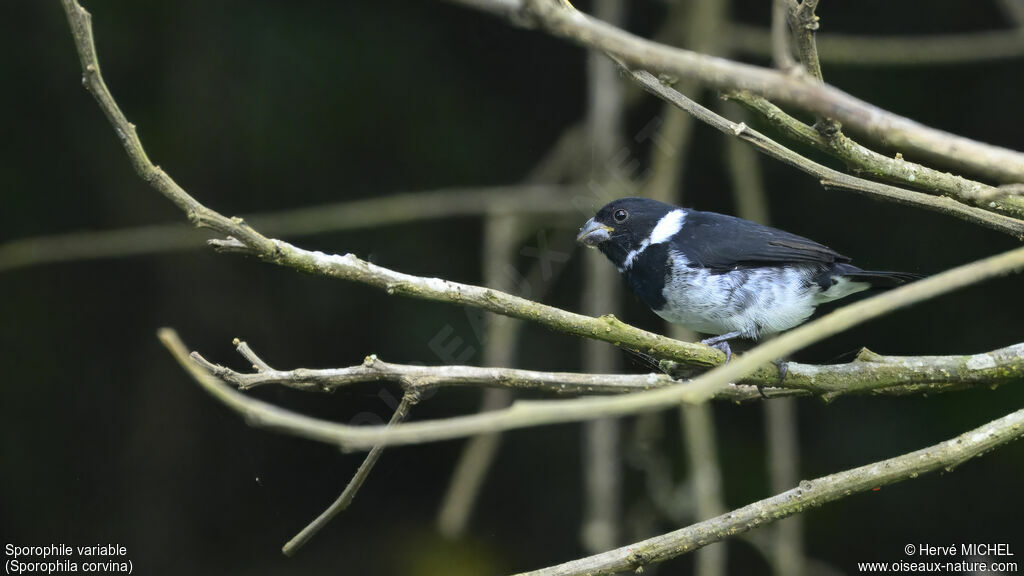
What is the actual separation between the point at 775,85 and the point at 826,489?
1234 millimetres

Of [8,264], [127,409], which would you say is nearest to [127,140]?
[8,264]

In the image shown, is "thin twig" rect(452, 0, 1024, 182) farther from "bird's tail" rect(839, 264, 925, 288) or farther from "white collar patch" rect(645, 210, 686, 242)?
"white collar patch" rect(645, 210, 686, 242)

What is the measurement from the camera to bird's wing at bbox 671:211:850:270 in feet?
10.9

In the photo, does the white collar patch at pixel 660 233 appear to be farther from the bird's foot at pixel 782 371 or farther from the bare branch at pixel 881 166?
the bare branch at pixel 881 166

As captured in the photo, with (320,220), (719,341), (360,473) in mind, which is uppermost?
(320,220)

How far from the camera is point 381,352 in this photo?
5.00 m

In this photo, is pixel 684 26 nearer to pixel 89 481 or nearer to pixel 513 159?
pixel 513 159

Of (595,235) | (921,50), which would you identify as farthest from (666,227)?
(921,50)

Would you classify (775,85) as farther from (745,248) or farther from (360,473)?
(745,248)

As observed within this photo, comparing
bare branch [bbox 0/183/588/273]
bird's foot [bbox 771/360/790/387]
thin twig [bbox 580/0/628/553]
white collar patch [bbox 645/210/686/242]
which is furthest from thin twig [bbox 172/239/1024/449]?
bare branch [bbox 0/183/588/273]

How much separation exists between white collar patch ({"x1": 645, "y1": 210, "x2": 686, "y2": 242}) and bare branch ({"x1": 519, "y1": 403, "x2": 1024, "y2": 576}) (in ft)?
4.79

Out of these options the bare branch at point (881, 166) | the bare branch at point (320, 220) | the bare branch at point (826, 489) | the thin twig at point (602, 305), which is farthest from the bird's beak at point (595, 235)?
the bare branch at point (826, 489)

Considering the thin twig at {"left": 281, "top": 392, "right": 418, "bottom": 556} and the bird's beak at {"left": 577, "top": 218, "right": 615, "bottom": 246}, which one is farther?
the bird's beak at {"left": 577, "top": 218, "right": 615, "bottom": 246}

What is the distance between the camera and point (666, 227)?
3594mm
